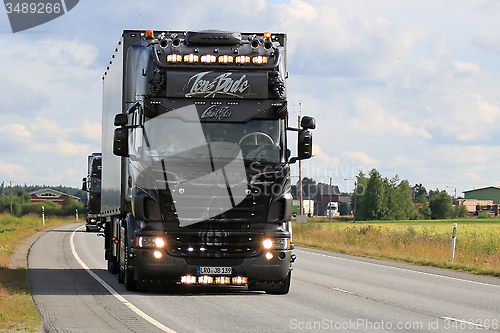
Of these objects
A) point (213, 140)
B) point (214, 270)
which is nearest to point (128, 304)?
point (214, 270)

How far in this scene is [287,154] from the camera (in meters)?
11.4

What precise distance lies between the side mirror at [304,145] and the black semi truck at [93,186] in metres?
25.5

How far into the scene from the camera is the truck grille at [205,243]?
35.7 feet

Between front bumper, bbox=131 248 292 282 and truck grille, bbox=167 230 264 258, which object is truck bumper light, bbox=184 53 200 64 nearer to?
truck grille, bbox=167 230 264 258

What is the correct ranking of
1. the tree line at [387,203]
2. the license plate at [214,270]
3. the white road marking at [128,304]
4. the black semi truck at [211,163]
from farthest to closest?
1. the tree line at [387,203]
2. the license plate at [214,270]
3. the black semi truck at [211,163]
4. the white road marking at [128,304]

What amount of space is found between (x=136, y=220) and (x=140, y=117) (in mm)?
1795

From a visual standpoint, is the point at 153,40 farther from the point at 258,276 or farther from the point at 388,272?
the point at 388,272

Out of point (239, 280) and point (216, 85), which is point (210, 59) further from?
point (239, 280)

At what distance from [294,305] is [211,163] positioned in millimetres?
2802

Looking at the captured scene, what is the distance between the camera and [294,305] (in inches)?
446

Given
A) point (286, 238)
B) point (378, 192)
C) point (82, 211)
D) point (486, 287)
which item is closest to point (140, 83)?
point (286, 238)

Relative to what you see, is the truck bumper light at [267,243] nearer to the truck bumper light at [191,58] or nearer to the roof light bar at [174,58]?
the truck bumper light at [191,58]

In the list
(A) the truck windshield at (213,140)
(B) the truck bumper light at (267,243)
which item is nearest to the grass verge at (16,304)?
(A) the truck windshield at (213,140)

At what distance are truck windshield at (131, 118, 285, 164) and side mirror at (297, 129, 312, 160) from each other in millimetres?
309
